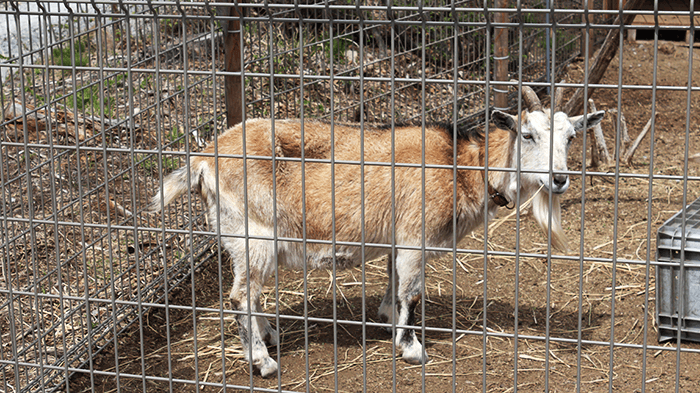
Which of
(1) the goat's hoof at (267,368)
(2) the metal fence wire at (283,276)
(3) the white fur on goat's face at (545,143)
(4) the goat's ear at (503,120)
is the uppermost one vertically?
(4) the goat's ear at (503,120)

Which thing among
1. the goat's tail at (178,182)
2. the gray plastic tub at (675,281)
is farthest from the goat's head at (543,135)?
the goat's tail at (178,182)

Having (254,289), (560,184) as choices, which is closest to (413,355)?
(254,289)

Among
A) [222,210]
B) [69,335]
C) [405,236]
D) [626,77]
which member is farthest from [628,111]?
[69,335]

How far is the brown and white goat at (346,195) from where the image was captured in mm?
4340

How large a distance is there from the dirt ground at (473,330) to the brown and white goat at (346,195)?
10.4 inches

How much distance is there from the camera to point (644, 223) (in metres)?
6.48

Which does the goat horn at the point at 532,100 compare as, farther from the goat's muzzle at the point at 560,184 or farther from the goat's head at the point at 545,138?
the goat's muzzle at the point at 560,184

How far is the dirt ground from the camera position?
4.15 metres

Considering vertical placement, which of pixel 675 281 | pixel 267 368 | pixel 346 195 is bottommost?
pixel 267 368

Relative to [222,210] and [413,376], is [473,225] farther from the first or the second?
[222,210]

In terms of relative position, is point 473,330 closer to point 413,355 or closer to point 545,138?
point 413,355

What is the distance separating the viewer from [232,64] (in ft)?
16.8

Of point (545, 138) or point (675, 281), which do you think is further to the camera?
point (675, 281)

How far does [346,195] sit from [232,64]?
1.31m
